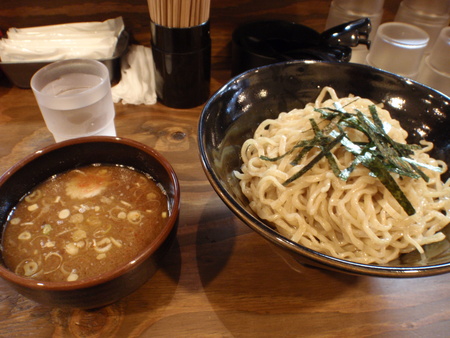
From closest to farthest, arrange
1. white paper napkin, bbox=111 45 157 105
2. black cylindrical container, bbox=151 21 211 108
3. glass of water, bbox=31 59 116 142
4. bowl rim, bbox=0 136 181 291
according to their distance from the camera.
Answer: bowl rim, bbox=0 136 181 291
glass of water, bbox=31 59 116 142
black cylindrical container, bbox=151 21 211 108
white paper napkin, bbox=111 45 157 105

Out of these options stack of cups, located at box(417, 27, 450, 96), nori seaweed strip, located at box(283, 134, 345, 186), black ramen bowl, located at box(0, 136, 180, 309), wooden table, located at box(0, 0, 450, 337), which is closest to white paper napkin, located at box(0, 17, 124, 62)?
wooden table, located at box(0, 0, 450, 337)

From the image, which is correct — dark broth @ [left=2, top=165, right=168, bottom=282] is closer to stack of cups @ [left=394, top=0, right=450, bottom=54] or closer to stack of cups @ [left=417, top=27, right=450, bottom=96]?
stack of cups @ [left=417, top=27, right=450, bottom=96]

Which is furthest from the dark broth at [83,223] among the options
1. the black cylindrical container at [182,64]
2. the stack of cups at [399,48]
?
the stack of cups at [399,48]

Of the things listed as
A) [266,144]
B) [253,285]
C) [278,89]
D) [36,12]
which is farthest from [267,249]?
[36,12]

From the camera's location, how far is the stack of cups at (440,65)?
2.25 m

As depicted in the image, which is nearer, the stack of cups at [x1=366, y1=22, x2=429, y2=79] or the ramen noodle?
the ramen noodle

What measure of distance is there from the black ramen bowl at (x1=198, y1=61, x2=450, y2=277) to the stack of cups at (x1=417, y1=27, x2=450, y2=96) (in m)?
0.98

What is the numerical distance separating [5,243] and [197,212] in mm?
748

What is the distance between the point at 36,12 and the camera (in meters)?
2.23

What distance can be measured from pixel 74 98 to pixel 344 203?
1.31 meters

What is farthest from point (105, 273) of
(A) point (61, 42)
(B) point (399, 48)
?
(B) point (399, 48)

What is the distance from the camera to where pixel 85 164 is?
4.57 feet

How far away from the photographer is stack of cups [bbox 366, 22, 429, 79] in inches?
88.7

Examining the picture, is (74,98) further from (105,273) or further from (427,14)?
(427,14)
